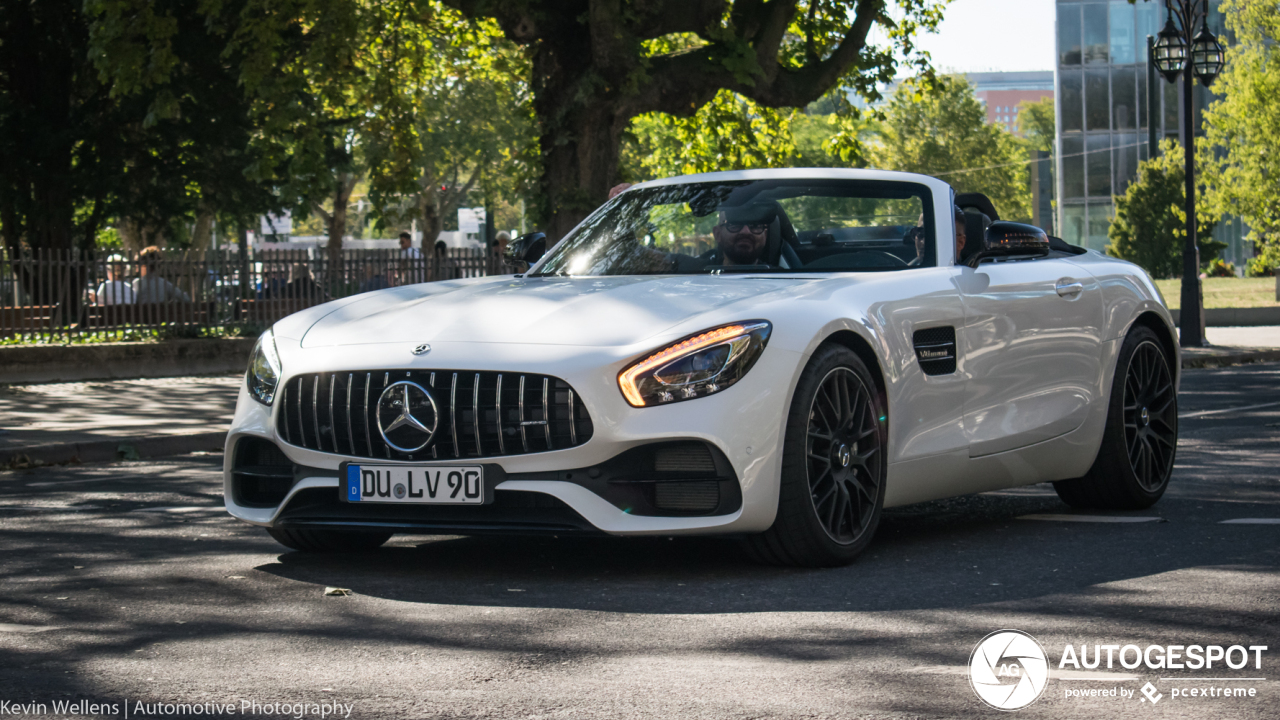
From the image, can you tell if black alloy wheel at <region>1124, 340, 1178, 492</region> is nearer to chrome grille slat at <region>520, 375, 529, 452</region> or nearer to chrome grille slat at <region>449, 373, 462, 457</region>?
chrome grille slat at <region>520, 375, 529, 452</region>

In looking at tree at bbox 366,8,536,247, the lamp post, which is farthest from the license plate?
the lamp post

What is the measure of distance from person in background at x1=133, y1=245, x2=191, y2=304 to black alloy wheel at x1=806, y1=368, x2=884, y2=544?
A: 15519mm

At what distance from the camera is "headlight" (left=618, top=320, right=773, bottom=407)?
5121 millimetres

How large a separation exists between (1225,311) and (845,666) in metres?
30.1

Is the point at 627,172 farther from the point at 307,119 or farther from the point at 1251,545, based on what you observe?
the point at 1251,545

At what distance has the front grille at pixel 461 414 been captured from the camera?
5156 millimetres

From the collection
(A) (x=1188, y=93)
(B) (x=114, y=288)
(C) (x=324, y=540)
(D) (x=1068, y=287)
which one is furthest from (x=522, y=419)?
(A) (x=1188, y=93)

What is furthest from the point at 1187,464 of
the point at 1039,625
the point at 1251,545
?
the point at 1039,625

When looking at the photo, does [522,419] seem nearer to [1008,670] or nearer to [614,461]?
[614,461]

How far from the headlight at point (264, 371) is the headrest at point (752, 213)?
1896 mm

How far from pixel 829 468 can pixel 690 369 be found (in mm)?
693

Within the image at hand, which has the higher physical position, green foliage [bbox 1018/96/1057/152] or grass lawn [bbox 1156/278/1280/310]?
green foliage [bbox 1018/96/1057/152]

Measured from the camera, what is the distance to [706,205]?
6.70 m

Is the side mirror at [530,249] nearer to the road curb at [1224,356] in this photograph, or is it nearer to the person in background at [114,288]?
the person in background at [114,288]
